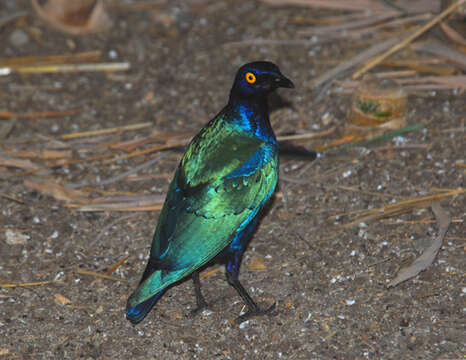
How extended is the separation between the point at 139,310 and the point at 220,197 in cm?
79

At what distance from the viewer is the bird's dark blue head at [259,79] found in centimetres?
414

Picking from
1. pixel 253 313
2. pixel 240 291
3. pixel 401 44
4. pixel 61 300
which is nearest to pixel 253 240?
pixel 240 291

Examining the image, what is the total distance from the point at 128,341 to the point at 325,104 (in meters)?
2.74

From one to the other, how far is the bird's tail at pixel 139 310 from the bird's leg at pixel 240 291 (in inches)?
18.6

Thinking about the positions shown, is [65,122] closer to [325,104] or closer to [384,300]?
[325,104]

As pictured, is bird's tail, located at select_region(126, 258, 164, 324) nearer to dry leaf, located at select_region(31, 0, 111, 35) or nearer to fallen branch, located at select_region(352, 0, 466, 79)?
fallen branch, located at select_region(352, 0, 466, 79)

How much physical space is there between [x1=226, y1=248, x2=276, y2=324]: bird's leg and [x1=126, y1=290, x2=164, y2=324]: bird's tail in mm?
473

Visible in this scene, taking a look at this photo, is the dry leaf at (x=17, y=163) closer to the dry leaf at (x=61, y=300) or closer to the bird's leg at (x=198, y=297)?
the dry leaf at (x=61, y=300)

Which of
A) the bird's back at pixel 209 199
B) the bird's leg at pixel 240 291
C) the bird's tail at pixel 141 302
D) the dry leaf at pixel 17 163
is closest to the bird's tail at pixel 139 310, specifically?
the bird's tail at pixel 141 302

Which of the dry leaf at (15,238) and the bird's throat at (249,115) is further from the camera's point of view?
the dry leaf at (15,238)

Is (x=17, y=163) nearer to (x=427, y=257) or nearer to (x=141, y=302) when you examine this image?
(x=141, y=302)

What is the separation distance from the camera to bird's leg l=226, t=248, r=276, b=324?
13.5 feet

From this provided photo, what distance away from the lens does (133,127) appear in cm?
579

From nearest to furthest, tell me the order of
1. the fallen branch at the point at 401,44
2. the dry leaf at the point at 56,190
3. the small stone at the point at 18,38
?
the dry leaf at the point at 56,190
the fallen branch at the point at 401,44
the small stone at the point at 18,38
